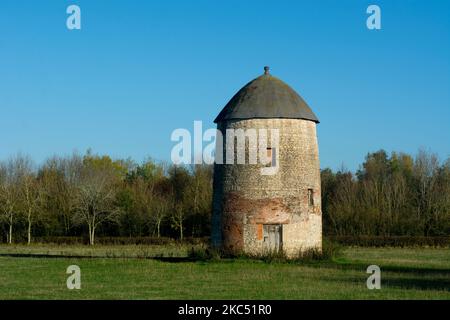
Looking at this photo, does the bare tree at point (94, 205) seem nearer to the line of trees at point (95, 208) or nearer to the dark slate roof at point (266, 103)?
the line of trees at point (95, 208)

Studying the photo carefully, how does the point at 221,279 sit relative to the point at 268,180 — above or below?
below

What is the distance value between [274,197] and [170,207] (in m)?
32.2

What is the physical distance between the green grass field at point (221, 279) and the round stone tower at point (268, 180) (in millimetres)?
1453

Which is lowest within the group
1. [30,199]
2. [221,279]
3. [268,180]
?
[221,279]

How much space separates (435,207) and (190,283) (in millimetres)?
39996

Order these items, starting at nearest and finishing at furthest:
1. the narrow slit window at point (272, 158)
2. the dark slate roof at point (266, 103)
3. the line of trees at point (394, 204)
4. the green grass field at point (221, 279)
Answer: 1. the green grass field at point (221, 279)
2. the narrow slit window at point (272, 158)
3. the dark slate roof at point (266, 103)
4. the line of trees at point (394, 204)

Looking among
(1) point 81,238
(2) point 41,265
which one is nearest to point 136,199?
(1) point 81,238

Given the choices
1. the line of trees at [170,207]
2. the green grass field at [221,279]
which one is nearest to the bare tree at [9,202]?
the line of trees at [170,207]

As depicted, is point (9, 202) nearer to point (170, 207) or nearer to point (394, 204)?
point (170, 207)

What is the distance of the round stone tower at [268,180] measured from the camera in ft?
103

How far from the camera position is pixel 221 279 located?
24.6 metres

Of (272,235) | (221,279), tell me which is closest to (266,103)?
(272,235)
